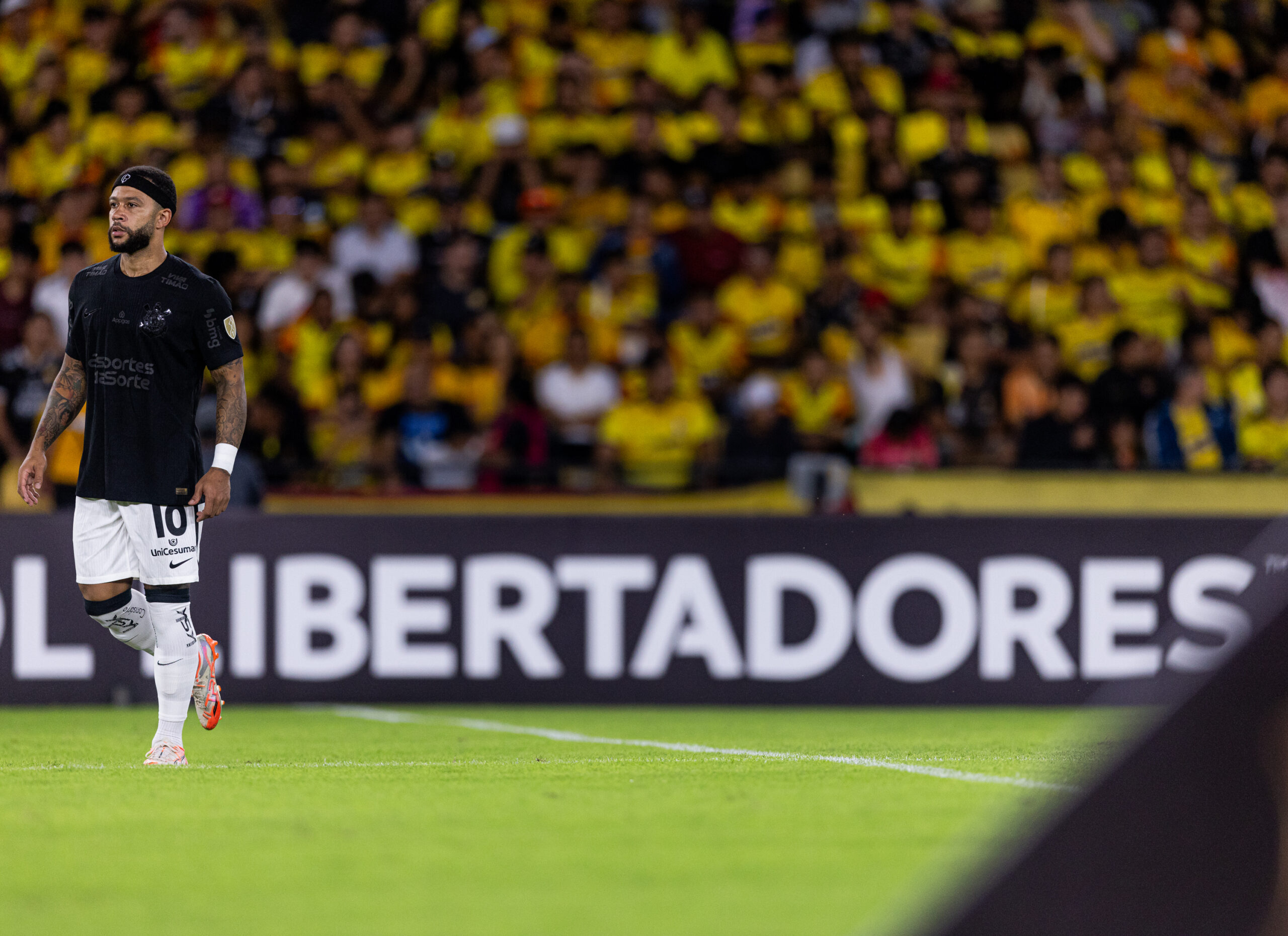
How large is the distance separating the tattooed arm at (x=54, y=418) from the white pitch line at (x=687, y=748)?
9.40 ft

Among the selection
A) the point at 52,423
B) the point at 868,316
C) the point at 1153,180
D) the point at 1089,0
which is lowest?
the point at 52,423

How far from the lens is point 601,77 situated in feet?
54.6

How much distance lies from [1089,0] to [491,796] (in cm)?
1352

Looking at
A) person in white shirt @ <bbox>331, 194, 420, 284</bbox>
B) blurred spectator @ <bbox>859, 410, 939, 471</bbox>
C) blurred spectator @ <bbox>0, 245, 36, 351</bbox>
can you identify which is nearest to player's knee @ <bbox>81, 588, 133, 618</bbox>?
blurred spectator @ <bbox>859, 410, 939, 471</bbox>

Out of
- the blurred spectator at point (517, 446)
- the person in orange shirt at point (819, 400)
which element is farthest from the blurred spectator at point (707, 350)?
the blurred spectator at point (517, 446)

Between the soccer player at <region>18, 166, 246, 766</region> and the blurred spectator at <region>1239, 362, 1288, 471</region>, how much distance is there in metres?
8.99

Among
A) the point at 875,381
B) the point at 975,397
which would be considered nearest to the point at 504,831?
the point at 875,381

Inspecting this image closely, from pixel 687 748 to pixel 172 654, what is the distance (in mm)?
2464

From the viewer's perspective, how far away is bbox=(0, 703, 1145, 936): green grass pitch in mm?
4512

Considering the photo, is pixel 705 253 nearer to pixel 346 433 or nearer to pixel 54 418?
pixel 346 433

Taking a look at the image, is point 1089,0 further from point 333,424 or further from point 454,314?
point 333,424

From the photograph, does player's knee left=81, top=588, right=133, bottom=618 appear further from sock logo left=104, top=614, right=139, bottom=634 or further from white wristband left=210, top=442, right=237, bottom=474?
white wristband left=210, top=442, right=237, bottom=474

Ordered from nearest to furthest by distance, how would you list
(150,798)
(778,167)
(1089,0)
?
(150,798), (778,167), (1089,0)

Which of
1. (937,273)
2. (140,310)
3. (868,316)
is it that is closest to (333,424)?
(868,316)
